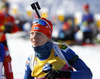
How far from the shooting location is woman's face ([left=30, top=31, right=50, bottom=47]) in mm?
2627

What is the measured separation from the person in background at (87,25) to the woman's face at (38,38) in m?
8.88

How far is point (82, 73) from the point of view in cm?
243

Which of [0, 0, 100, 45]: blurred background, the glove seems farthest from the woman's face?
[0, 0, 100, 45]: blurred background

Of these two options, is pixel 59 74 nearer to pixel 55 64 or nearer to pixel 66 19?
pixel 55 64

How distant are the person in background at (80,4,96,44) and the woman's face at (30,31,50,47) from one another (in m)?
8.88

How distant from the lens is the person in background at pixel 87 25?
11555 millimetres

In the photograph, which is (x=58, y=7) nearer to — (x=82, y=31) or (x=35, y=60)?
(x=82, y=31)

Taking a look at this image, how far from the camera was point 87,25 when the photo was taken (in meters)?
11.8

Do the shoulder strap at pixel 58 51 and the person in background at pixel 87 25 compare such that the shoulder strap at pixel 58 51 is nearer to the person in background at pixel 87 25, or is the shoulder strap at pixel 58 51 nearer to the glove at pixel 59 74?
the glove at pixel 59 74

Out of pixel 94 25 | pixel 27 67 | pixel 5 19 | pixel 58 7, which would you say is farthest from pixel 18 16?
pixel 27 67

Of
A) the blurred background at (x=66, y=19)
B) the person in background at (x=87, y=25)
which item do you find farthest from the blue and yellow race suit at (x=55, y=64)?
the person in background at (x=87, y=25)

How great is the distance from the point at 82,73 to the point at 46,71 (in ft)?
1.30

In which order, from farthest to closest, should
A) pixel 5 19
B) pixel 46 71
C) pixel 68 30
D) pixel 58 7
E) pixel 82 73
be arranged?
pixel 58 7 < pixel 68 30 < pixel 5 19 < pixel 46 71 < pixel 82 73

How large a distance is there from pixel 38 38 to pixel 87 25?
30.6 ft
